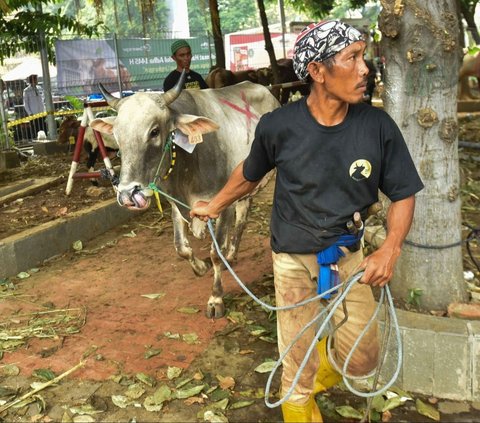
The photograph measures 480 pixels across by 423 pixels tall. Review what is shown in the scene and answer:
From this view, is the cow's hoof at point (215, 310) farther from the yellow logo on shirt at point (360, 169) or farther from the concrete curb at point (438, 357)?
the yellow logo on shirt at point (360, 169)

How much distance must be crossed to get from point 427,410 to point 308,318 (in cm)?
93

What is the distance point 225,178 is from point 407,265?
174cm

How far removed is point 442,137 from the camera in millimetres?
3604

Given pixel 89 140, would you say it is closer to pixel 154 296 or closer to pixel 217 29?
pixel 217 29

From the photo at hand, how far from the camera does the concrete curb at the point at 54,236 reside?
5.73m

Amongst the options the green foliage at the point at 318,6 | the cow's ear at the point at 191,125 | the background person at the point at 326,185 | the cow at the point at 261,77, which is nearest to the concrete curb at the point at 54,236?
the cow's ear at the point at 191,125

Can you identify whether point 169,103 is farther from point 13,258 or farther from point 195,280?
point 13,258

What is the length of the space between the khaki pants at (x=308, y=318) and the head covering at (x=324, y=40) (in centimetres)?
89

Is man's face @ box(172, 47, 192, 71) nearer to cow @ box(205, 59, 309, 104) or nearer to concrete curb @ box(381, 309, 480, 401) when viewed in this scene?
concrete curb @ box(381, 309, 480, 401)

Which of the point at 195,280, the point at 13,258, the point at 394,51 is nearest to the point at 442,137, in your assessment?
the point at 394,51

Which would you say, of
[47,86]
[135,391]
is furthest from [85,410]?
[47,86]

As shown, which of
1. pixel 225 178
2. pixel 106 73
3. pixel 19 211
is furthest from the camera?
pixel 106 73

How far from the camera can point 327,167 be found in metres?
2.55

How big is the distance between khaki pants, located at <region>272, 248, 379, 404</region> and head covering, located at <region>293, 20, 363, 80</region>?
89 cm
